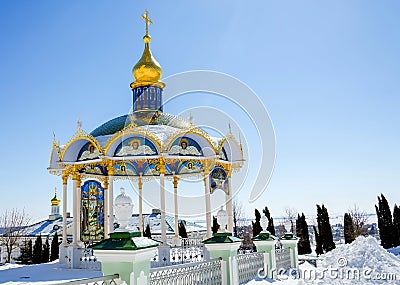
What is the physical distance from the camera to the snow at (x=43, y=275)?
9742mm

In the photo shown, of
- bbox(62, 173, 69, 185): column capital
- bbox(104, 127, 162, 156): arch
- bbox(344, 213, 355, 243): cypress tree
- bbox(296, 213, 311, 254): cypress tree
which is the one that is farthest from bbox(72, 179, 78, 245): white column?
bbox(344, 213, 355, 243): cypress tree

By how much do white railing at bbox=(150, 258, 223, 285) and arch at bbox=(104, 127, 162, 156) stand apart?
17.6ft

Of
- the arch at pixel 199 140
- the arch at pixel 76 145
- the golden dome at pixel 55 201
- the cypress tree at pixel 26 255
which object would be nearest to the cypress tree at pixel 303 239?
the arch at pixel 199 140

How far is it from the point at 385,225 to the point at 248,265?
18708mm

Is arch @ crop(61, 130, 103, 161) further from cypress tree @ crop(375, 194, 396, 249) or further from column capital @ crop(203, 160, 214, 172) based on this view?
cypress tree @ crop(375, 194, 396, 249)

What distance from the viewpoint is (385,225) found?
23.7m

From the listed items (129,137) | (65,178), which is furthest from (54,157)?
(129,137)

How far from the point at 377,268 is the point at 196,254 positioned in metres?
7.14

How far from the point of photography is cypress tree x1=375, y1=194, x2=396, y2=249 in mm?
23438

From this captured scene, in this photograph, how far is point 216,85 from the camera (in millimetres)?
10828

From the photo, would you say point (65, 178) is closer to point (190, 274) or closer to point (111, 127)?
point (111, 127)

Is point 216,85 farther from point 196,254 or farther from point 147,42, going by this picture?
point 147,42

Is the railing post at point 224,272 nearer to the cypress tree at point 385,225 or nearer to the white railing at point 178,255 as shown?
the white railing at point 178,255

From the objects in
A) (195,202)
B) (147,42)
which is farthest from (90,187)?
(147,42)
